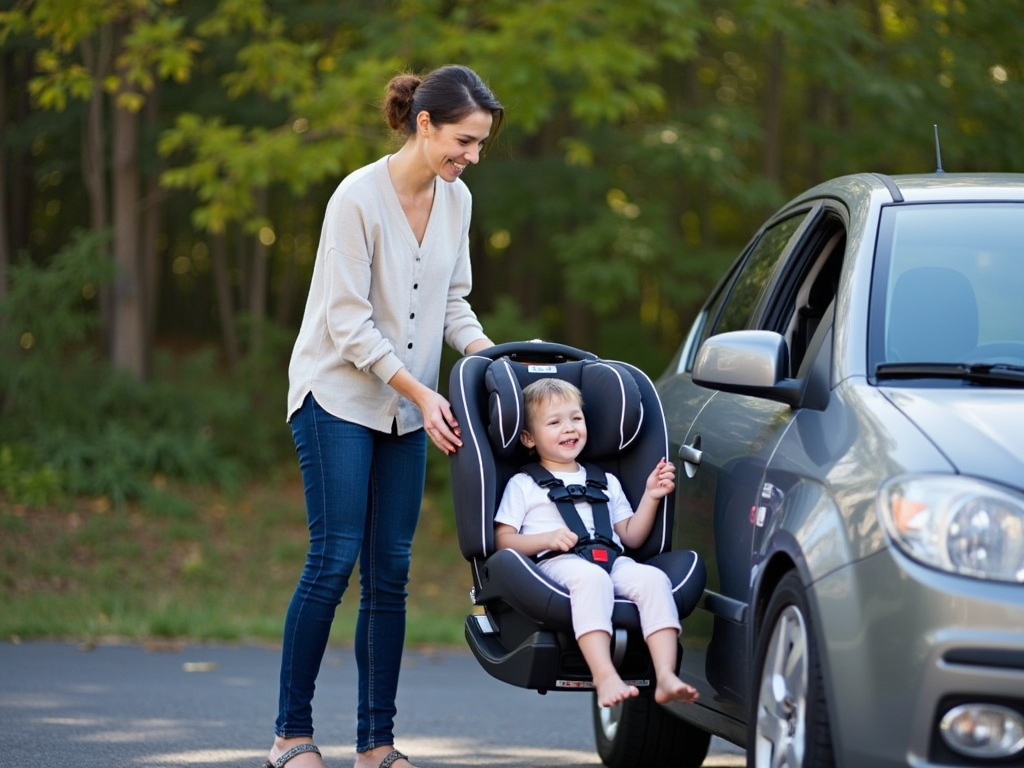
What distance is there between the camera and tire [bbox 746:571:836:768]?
3.42 meters

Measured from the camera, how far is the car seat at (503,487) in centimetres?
428

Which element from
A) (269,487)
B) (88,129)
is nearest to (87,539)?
(269,487)

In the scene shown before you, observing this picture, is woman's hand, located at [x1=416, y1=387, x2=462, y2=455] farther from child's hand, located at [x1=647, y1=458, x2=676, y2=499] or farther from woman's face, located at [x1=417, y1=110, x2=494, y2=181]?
woman's face, located at [x1=417, y1=110, x2=494, y2=181]

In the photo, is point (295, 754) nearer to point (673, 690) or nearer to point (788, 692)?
point (673, 690)

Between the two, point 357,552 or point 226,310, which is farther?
point 226,310

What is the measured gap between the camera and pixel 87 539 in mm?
13141

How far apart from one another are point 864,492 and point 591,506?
144 centimetres

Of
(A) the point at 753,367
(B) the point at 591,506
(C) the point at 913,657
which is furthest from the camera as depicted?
(B) the point at 591,506

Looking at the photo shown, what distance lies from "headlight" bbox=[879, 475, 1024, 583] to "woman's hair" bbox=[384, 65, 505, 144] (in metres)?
2.20

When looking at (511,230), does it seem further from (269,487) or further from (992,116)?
(992,116)

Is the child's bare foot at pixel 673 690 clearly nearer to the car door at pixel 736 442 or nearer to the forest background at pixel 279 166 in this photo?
the car door at pixel 736 442

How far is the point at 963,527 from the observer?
3.14 m

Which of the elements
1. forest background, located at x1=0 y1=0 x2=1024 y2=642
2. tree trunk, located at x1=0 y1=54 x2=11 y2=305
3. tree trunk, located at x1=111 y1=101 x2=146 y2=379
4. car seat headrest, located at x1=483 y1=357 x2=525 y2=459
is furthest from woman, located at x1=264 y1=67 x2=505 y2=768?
tree trunk, located at x1=111 y1=101 x2=146 y2=379

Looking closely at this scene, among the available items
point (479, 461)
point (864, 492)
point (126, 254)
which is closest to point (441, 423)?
point (479, 461)
